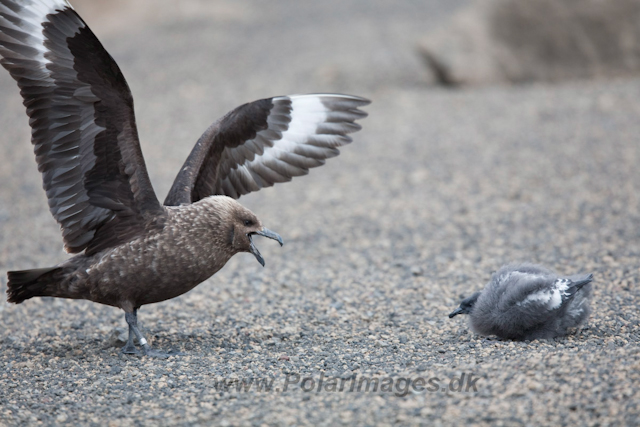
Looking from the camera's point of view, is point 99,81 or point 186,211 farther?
point 186,211

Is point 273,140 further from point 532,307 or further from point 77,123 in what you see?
point 532,307

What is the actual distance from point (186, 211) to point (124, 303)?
618 millimetres

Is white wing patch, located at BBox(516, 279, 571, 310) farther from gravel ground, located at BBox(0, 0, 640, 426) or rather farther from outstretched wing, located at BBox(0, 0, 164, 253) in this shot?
outstretched wing, located at BBox(0, 0, 164, 253)

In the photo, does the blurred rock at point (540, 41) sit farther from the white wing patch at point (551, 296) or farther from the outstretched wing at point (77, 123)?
the outstretched wing at point (77, 123)

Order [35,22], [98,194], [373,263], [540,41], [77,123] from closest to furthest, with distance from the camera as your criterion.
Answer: [35,22], [77,123], [98,194], [373,263], [540,41]

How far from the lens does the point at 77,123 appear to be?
3.65 meters

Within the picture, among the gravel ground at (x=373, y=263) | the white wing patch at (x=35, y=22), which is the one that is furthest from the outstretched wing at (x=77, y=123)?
the gravel ground at (x=373, y=263)

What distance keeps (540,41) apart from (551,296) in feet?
25.2

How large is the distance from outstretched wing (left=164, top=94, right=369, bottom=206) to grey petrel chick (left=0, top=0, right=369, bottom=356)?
373 millimetres

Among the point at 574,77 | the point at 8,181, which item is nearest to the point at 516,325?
the point at 8,181

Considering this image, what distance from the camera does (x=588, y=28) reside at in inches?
400

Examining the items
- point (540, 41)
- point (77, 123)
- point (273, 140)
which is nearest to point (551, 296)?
point (273, 140)

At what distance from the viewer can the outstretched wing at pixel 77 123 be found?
353cm

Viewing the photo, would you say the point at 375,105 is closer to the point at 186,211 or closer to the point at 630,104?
the point at 630,104
